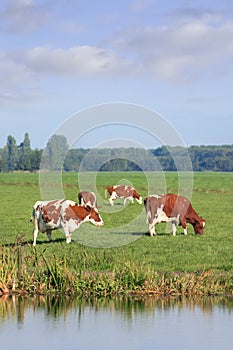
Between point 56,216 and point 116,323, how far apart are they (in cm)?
963

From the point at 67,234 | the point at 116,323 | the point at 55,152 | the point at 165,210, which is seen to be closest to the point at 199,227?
the point at 165,210

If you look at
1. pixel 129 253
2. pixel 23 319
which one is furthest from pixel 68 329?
pixel 129 253

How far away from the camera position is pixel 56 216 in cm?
2378

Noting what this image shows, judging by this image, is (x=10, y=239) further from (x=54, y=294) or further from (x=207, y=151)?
(x=207, y=151)

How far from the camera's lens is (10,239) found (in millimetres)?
26047

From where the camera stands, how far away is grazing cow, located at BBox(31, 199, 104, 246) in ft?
77.8

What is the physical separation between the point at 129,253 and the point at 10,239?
539 cm

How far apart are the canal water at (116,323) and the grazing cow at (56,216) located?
7.42m

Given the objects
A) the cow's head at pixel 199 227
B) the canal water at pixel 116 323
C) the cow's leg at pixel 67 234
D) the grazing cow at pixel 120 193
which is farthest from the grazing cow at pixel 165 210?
the grazing cow at pixel 120 193

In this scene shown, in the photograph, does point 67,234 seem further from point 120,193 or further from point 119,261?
point 120,193

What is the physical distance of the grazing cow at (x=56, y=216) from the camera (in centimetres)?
2370

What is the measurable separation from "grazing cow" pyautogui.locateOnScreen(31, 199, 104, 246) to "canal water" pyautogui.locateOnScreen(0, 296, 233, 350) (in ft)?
24.4

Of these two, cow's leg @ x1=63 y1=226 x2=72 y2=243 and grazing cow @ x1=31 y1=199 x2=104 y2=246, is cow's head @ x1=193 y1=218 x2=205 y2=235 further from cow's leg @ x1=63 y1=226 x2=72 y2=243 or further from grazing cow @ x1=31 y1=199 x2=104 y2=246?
cow's leg @ x1=63 y1=226 x2=72 y2=243

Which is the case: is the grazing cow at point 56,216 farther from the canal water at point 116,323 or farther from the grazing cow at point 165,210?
the canal water at point 116,323
